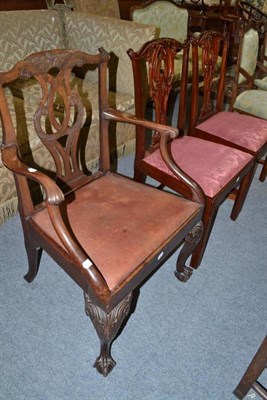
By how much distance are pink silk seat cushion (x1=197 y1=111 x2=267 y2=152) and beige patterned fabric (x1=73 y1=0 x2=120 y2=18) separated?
2.05 m

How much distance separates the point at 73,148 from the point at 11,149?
0.27 meters

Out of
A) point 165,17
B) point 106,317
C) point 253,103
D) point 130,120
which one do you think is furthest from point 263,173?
point 165,17

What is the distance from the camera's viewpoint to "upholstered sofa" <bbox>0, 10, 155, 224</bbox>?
2020mm

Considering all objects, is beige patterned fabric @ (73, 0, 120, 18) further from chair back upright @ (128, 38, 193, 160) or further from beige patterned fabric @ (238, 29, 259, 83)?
chair back upright @ (128, 38, 193, 160)

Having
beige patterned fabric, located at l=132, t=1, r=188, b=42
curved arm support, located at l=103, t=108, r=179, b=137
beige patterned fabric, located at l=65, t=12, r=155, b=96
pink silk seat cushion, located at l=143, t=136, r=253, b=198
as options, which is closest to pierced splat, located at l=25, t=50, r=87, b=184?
curved arm support, located at l=103, t=108, r=179, b=137

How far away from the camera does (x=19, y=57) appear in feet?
7.01

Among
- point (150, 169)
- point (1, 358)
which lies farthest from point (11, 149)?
point (1, 358)

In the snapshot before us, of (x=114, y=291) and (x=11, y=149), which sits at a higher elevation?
Result: (x=11, y=149)

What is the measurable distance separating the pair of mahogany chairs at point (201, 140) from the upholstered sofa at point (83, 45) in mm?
540

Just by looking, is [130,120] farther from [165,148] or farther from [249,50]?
[249,50]

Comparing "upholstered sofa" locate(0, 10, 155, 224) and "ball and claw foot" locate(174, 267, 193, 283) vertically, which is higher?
"upholstered sofa" locate(0, 10, 155, 224)

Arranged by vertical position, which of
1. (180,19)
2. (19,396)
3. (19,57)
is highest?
(180,19)

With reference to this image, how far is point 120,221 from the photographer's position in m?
1.12

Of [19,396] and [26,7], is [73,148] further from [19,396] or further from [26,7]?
[26,7]
